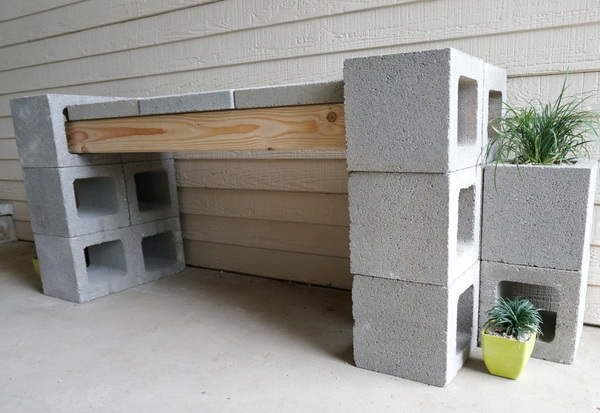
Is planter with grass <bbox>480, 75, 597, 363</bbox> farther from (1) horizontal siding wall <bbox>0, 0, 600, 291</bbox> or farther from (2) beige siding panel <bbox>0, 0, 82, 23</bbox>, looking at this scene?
Answer: (2) beige siding panel <bbox>0, 0, 82, 23</bbox>

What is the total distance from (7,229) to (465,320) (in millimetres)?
3834

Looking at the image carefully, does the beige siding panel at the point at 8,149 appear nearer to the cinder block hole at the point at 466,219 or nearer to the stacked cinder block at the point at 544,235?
the cinder block hole at the point at 466,219

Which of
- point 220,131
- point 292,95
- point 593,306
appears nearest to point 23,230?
point 220,131

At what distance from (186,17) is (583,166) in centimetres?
215

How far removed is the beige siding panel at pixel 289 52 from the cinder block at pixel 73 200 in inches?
30.0

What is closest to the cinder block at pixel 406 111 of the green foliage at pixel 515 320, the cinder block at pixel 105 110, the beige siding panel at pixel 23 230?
the green foliage at pixel 515 320

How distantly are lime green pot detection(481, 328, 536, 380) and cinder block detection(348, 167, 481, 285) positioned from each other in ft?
0.83

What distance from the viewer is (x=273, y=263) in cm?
270

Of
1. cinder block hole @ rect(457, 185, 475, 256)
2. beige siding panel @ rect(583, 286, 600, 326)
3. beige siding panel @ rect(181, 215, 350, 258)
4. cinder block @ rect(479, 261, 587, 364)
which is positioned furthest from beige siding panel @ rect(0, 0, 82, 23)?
beige siding panel @ rect(583, 286, 600, 326)

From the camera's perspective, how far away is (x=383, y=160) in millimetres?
1483

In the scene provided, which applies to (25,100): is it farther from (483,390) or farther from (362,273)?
(483,390)

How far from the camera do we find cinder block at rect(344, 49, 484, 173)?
1358 millimetres

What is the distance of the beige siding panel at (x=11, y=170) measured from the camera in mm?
3814

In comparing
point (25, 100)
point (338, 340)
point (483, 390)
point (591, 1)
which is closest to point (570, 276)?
point (483, 390)
